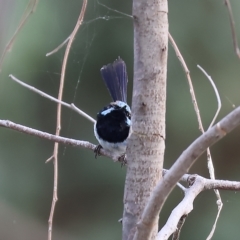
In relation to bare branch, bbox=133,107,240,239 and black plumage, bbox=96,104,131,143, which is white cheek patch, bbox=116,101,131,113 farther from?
bare branch, bbox=133,107,240,239

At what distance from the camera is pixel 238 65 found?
198 cm

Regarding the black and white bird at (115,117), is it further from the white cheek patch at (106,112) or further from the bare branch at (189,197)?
the bare branch at (189,197)

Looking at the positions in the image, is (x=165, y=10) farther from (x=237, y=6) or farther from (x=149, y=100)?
(x=237, y=6)

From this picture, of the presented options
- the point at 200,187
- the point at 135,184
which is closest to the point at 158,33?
the point at 135,184

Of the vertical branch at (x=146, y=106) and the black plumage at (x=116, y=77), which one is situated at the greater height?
the black plumage at (x=116, y=77)

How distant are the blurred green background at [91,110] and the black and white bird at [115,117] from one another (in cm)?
44

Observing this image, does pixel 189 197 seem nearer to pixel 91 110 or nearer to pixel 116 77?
pixel 116 77

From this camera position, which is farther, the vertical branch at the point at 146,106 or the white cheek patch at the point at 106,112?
the white cheek patch at the point at 106,112

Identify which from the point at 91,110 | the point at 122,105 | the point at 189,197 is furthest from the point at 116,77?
the point at 189,197

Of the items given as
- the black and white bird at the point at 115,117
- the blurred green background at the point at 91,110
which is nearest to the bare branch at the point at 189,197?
the black and white bird at the point at 115,117

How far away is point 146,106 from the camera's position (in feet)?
1.81

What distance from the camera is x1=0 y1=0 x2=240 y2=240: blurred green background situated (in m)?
1.95

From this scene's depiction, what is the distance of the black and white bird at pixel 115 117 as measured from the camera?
1.42 metres

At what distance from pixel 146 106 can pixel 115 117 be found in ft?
3.01
